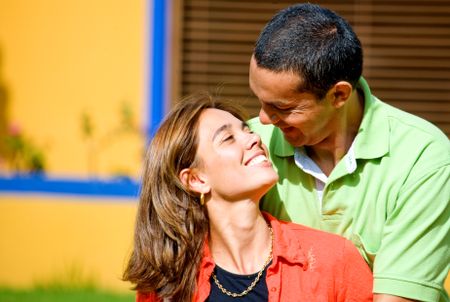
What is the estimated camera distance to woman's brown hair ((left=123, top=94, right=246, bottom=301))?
3428mm

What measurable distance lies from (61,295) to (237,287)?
138 inches

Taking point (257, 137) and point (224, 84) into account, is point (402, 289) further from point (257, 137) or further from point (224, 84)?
point (224, 84)

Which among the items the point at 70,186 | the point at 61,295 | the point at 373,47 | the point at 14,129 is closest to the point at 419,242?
the point at 373,47

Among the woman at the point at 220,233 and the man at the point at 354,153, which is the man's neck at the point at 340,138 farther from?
the woman at the point at 220,233

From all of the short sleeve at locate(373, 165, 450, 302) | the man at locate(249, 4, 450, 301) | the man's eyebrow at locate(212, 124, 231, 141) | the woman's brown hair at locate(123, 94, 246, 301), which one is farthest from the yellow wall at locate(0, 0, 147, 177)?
the short sleeve at locate(373, 165, 450, 302)

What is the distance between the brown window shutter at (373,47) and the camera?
22.0 ft

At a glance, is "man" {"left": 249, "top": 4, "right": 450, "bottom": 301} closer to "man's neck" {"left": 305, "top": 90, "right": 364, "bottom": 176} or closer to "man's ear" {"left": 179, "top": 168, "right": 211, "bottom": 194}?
"man's neck" {"left": 305, "top": 90, "right": 364, "bottom": 176}

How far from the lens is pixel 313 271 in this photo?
3252mm

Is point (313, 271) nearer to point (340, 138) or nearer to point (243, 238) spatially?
point (243, 238)

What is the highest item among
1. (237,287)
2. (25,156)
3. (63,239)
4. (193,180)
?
(193,180)

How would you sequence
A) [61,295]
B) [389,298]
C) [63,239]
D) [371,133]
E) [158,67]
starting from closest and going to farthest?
[389,298] → [371,133] → [61,295] → [63,239] → [158,67]

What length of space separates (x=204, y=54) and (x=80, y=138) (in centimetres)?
107

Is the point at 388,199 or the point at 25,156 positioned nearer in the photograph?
the point at 388,199

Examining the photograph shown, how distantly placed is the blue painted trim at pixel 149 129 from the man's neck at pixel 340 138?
3.39m
